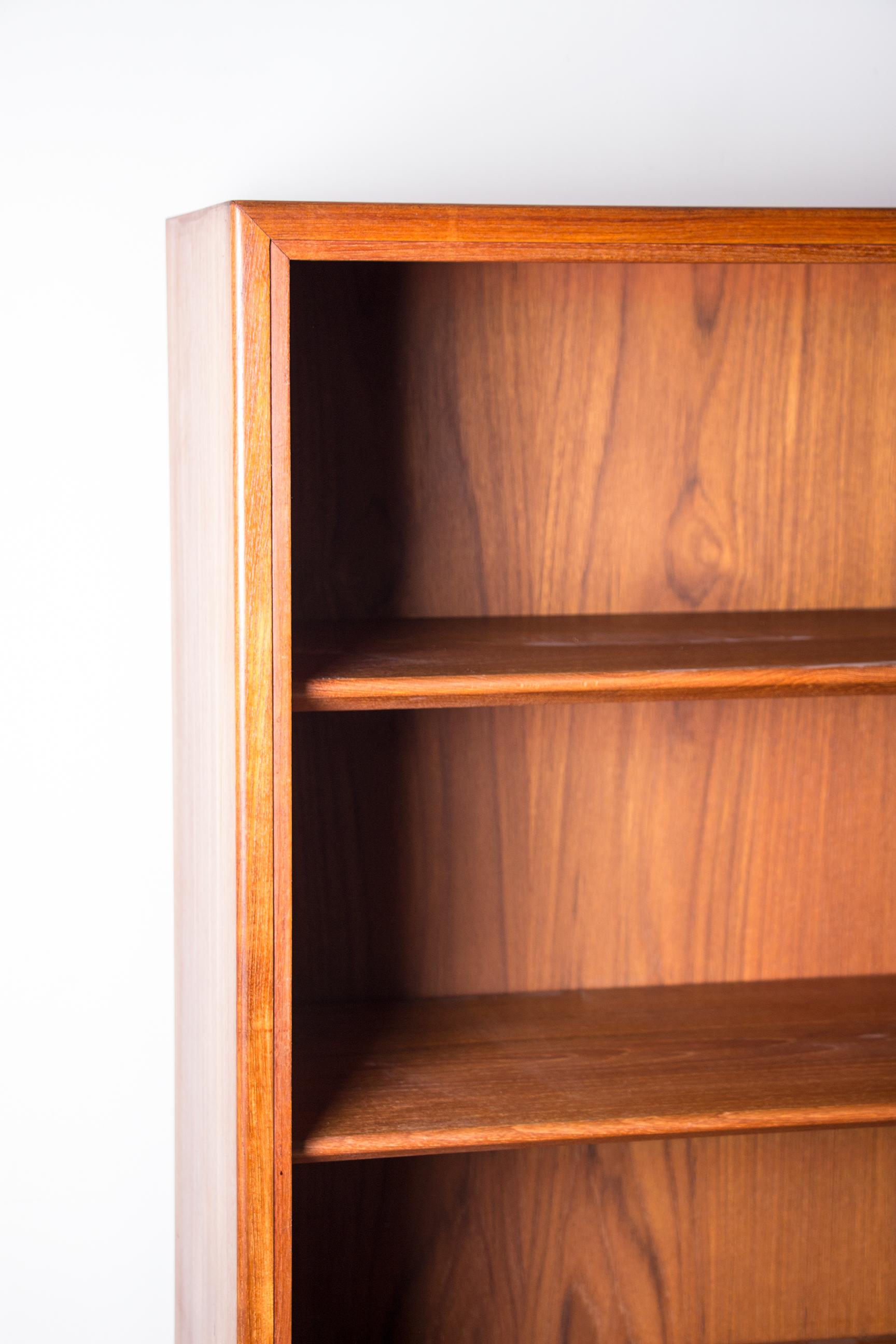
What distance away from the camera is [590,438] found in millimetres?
1556

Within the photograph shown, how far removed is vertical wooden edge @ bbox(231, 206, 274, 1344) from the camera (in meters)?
1.14

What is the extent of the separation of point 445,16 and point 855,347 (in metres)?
0.58

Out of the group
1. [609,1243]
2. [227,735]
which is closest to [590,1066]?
[609,1243]

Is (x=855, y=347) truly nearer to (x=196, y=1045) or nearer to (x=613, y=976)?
(x=613, y=976)

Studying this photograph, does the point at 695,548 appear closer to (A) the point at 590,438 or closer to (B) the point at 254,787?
(A) the point at 590,438

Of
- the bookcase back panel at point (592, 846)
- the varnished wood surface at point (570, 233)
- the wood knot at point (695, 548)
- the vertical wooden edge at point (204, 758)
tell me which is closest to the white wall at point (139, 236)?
the vertical wooden edge at point (204, 758)

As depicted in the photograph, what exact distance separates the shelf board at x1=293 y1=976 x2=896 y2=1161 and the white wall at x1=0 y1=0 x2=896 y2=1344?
33 centimetres

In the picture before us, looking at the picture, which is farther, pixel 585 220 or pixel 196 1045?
pixel 196 1045

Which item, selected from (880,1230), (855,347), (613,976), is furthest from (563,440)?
(880,1230)

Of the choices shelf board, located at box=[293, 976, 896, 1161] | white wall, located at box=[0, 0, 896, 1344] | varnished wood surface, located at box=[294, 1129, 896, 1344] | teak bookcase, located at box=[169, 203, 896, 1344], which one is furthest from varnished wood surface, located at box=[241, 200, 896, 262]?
varnished wood surface, located at box=[294, 1129, 896, 1344]

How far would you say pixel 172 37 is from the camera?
1.56 m

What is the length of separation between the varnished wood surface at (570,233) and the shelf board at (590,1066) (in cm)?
75

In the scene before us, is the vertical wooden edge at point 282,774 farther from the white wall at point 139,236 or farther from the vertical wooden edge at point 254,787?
the white wall at point 139,236

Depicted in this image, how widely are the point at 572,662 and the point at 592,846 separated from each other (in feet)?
1.22
